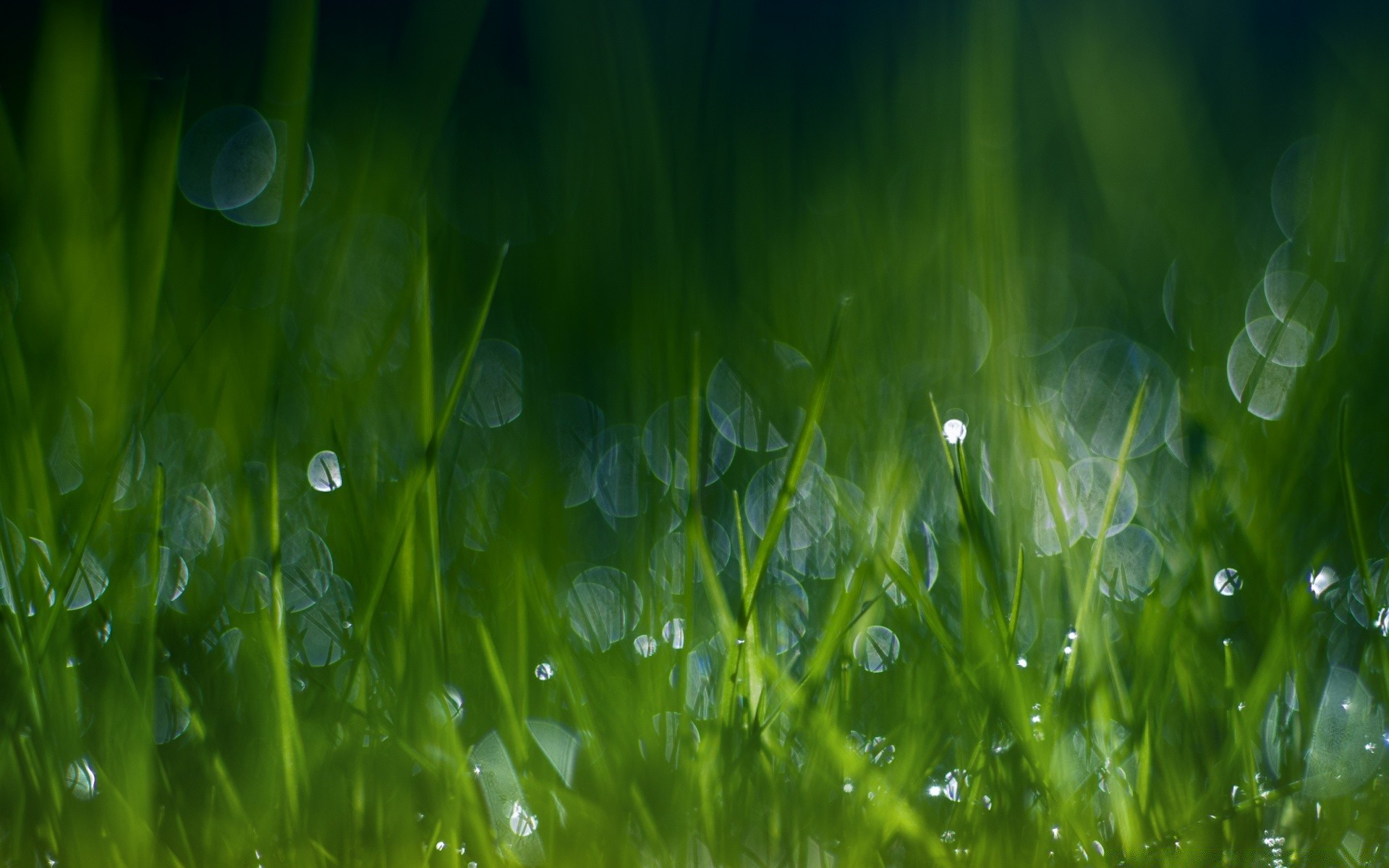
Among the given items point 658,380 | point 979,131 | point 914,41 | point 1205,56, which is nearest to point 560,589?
point 658,380

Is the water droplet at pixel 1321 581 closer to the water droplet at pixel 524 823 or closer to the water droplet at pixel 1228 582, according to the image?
the water droplet at pixel 1228 582

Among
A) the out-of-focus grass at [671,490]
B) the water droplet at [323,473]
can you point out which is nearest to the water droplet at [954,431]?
the out-of-focus grass at [671,490]

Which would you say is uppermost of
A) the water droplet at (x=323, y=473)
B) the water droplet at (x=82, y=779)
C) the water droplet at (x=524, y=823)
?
the water droplet at (x=323, y=473)

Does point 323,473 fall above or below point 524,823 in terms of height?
above

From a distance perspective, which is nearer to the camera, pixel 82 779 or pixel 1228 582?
Answer: pixel 82 779

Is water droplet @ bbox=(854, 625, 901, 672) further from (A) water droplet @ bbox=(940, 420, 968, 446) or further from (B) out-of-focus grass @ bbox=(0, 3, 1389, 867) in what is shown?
(A) water droplet @ bbox=(940, 420, 968, 446)

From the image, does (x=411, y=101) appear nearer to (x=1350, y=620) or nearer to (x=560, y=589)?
(x=560, y=589)

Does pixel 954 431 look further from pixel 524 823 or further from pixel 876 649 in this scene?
pixel 524 823

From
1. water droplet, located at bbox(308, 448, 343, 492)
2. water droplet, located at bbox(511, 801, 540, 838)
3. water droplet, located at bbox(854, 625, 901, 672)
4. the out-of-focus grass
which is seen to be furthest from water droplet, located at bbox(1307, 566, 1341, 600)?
water droplet, located at bbox(308, 448, 343, 492)

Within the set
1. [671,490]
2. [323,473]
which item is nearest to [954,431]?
[671,490]

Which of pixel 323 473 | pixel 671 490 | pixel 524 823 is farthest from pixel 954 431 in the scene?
pixel 323 473
